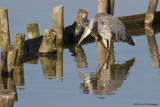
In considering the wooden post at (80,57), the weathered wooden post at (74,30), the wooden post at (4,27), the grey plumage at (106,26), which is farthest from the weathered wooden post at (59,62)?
the wooden post at (4,27)

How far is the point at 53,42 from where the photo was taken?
1895 cm

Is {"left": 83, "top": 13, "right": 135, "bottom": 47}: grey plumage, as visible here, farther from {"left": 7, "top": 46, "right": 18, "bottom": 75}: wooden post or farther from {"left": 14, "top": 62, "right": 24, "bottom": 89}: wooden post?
{"left": 7, "top": 46, "right": 18, "bottom": 75}: wooden post

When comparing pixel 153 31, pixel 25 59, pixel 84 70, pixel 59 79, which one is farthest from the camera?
pixel 153 31

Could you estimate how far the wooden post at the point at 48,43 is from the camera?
18.8 metres

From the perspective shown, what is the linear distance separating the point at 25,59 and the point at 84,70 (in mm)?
2386

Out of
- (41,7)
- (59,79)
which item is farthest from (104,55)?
(41,7)

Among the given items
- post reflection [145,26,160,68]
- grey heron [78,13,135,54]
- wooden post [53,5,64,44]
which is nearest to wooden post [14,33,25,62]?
grey heron [78,13,135,54]

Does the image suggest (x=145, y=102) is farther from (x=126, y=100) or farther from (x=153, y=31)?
(x=153, y=31)

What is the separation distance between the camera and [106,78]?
52.7 feet

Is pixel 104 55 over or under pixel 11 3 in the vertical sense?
under

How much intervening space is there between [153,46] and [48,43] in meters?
4.53

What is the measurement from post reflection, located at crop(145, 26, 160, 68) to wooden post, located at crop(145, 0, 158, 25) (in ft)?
1.01

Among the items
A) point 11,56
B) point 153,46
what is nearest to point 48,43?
point 11,56

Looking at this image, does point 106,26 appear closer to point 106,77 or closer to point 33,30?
point 33,30
